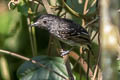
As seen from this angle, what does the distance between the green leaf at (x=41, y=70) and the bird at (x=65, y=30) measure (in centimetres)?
31

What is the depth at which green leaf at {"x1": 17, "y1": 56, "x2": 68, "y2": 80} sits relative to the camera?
293cm

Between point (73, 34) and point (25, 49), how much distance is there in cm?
145

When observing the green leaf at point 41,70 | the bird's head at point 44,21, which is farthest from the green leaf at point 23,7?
the green leaf at point 41,70

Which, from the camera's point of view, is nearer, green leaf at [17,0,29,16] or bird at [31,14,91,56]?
green leaf at [17,0,29,16]

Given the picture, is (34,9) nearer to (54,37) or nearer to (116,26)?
(54,37)

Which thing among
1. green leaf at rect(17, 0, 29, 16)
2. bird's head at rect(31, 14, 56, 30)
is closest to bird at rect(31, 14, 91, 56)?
bird's head at rect(31, 14, 56, 30)

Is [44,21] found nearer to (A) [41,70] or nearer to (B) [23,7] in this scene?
(B) [23,7]

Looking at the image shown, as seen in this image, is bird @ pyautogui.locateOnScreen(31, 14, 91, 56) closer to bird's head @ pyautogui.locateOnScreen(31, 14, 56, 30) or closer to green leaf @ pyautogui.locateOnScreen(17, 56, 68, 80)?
bird's head @ pyautogui.locateOnScreen(31, 14, 56, 30)

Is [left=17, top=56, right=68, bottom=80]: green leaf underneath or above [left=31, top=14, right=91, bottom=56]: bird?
underneath

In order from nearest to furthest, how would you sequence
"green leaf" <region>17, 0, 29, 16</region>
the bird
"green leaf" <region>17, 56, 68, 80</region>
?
"green leaf" <region>17, 56, 68, 80</region>
"green leaf" <region>17, 0, 29, 16</region>
the bird

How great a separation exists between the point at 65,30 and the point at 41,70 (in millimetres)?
732

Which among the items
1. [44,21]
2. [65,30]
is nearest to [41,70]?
[44,21]

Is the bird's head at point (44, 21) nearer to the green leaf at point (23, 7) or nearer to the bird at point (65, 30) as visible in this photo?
the bird at point (65, 30)

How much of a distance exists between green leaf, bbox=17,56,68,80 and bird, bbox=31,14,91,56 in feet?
1.01
